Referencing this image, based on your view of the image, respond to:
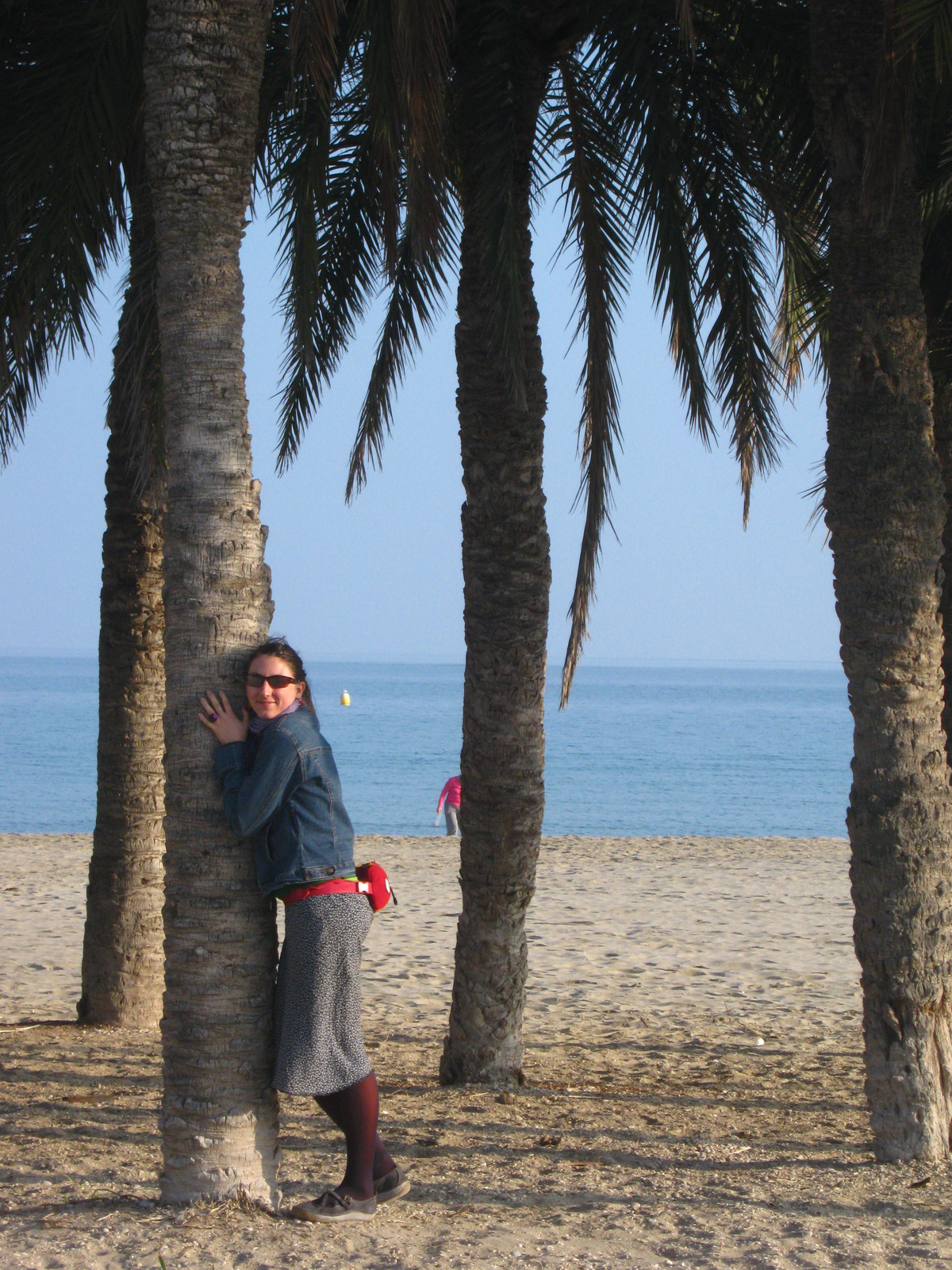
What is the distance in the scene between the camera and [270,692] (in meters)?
3.48

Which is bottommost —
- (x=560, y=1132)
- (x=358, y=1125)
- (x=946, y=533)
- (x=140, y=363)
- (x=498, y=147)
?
(x=560, y=1132)

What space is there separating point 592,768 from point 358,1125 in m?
39.4

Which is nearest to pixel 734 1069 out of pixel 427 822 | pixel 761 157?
pixel 761 157

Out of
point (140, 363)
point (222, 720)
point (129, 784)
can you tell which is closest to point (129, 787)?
point (129, 784)

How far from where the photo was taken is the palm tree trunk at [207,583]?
11.3 feet

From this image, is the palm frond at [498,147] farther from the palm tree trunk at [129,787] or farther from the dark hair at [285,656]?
the palm tree trunk at [129,787]

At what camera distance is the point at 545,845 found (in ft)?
59.4

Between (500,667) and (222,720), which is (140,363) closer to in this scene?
(500,667)

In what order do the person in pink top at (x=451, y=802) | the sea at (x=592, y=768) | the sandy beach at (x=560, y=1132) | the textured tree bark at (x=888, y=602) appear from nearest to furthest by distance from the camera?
the sandy beach at (x=560, y=1132), the textured tree bark at (x=888, y=602), the person in pink top at (x=451, y=802), the sea at (x=592, y=768)

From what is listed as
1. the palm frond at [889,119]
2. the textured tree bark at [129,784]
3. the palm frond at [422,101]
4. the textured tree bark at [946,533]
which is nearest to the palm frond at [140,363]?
the textured tree bark at [129,784]

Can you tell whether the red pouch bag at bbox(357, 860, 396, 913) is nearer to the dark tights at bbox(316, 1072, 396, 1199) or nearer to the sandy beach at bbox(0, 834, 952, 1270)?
the dark tights at bbox(316, 1072, 396, 1199)

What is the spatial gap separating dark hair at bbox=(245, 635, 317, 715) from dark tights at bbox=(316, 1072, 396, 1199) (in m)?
1.15

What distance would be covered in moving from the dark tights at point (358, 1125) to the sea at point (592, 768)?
2294cm

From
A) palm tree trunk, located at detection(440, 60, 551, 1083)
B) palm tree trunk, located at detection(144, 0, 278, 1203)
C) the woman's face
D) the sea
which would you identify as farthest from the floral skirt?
→ the sea
